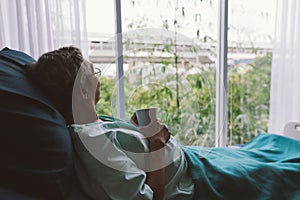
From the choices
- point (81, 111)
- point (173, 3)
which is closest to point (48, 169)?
point (81, 111)

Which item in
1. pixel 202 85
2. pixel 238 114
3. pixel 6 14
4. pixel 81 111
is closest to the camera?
pixel 81 111

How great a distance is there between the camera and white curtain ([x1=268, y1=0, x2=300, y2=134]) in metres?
2.00

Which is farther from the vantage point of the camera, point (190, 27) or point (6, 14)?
point (190, 27)

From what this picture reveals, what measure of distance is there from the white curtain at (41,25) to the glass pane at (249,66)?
1.19 metres

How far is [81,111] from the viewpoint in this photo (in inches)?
39.2

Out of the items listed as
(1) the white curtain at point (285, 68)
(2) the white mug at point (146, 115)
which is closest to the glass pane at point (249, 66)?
(1) the white curtain at point (285, 68)

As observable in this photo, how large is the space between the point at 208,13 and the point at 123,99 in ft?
3.58

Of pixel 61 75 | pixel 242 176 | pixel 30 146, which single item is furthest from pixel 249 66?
pixel 30 146

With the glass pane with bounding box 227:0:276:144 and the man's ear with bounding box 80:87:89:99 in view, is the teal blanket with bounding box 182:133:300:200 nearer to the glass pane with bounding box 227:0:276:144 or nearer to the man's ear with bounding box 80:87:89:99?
the man's ear with bounding box 80:87:89:99

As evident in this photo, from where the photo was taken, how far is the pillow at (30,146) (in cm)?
71

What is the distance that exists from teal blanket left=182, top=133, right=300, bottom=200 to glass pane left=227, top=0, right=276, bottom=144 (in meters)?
1.20

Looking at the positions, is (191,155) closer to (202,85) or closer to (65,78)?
(202,85)

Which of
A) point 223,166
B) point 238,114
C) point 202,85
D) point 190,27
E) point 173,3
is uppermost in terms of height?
point 173,3

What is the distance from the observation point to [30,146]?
713 mm
